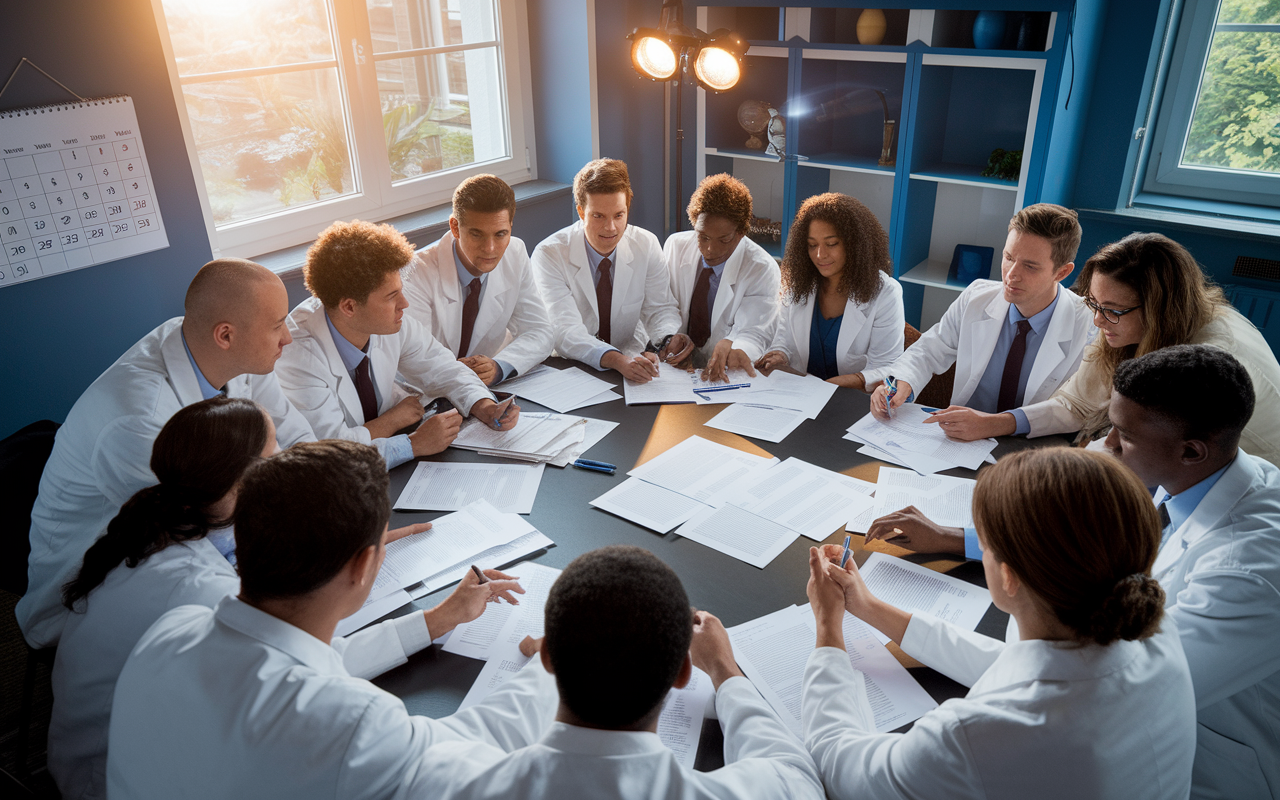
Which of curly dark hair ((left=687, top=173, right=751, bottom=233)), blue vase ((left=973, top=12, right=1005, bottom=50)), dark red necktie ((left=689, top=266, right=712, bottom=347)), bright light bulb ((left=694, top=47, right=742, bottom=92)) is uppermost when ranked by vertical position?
blue vase ((left=973, top=12, right=1005, bottom=50))

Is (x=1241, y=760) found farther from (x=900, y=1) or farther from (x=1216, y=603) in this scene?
(x=900, y=1)

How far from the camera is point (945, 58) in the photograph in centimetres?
356

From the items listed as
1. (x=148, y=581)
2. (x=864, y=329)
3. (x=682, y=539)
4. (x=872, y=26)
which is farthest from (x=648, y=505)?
(x=872, y=26)

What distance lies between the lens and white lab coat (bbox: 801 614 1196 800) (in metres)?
1.02

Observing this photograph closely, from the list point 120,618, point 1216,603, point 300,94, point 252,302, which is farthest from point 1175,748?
point 300,94

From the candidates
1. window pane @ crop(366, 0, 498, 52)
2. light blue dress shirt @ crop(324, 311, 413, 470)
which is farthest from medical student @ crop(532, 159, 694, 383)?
window pane @ crop(366, 0, 498, 52)

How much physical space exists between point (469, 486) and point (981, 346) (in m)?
1.72

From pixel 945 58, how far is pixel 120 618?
Result: 3.68m

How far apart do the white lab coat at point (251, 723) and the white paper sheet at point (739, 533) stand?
743 millimetres

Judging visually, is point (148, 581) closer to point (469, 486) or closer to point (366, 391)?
point (469, 486)

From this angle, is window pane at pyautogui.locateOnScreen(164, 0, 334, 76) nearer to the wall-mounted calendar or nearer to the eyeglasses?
the wall-mounted calendar

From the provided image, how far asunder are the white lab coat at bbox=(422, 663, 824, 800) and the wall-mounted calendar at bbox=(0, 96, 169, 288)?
89.8 inches

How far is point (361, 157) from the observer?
3562 mm

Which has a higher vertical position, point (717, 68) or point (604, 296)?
point (717, 68)
